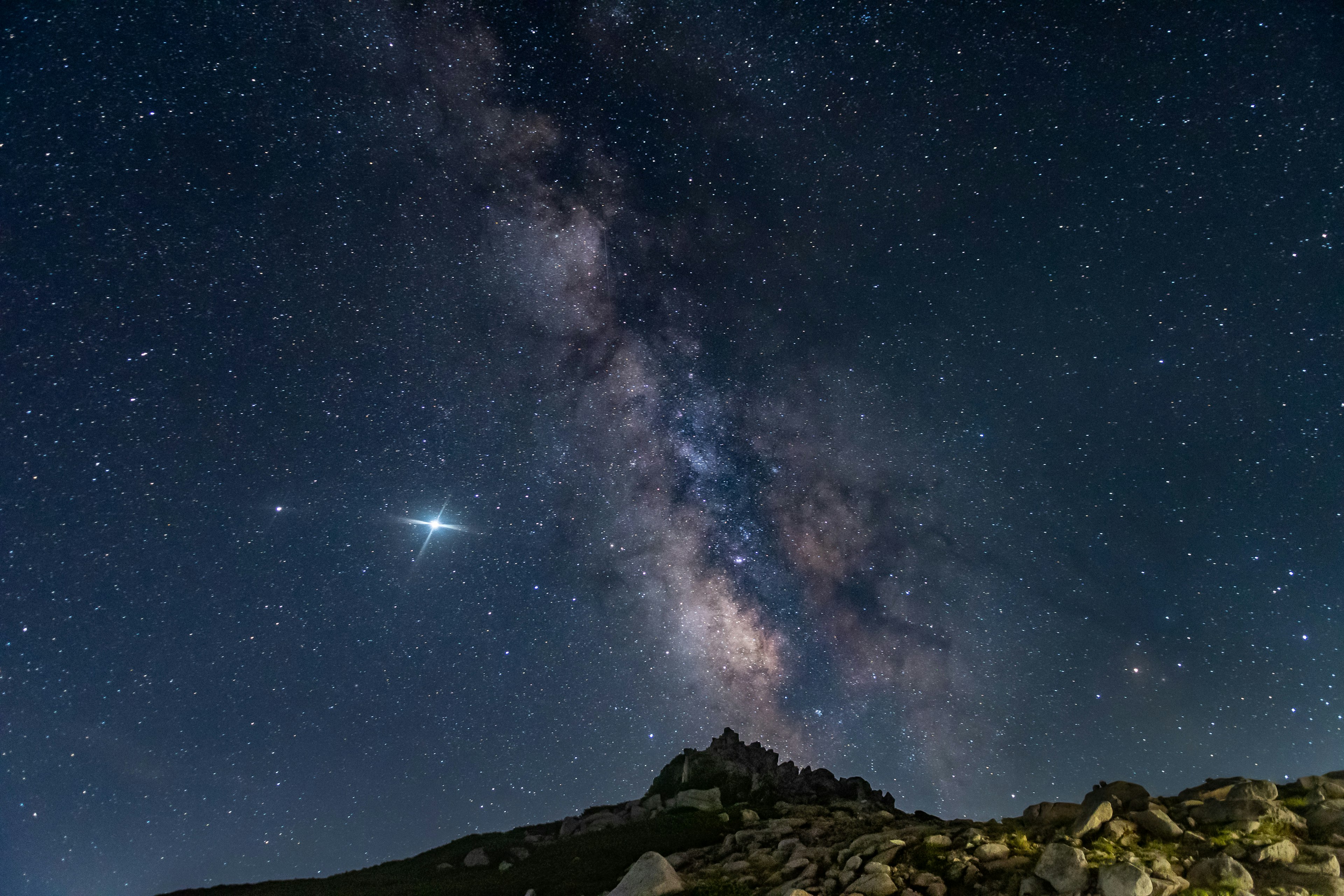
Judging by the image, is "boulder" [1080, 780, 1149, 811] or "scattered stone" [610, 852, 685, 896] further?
"scattered stone" [610, 852, 685, 896]

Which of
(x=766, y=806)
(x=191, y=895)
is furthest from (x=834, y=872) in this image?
(x=191, y=895)

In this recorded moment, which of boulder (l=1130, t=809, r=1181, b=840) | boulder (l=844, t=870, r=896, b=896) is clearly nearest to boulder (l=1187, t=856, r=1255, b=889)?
boulder (l=1130, t=809, r=1181, b=840)

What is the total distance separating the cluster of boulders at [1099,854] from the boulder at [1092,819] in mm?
35

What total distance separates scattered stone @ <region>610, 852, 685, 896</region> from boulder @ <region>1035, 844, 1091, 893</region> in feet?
37.0

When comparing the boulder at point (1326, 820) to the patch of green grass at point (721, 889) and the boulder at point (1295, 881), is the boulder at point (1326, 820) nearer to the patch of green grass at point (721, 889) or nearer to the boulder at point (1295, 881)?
the boulder at point (1295, 881)

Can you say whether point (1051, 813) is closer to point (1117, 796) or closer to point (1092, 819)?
point (1117, 796)

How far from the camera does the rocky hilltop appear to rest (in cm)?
1262

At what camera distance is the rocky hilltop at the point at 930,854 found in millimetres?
12625

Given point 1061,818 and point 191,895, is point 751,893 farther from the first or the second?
point 191,895

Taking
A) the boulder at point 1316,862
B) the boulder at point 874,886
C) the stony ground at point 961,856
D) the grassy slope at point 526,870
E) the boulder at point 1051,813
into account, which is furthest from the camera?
the grassy slope at point 526,870

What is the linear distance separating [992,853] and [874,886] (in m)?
3.41

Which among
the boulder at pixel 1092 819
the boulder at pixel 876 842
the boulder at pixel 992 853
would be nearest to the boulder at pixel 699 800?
the boulder at pixel 876 842

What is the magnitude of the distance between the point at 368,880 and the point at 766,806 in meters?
21.8

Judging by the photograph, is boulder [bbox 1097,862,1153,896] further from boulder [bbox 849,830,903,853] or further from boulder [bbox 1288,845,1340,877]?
boulder [bbox 849,830,903,853]
